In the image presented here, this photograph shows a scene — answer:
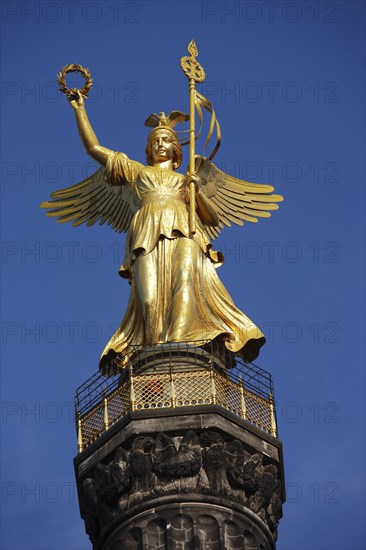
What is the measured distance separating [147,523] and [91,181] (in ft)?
34.0

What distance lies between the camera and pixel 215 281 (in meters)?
39.7

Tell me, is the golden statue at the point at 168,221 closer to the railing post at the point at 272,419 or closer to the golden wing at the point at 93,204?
the golden wing at the point at 93,204

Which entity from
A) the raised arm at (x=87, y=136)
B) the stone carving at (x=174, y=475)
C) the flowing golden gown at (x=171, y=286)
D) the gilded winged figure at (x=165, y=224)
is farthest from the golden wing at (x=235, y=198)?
the stone carving at (x=174, y=475)

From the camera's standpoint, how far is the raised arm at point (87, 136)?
137 ft

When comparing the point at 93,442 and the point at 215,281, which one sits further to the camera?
the point at 215,281

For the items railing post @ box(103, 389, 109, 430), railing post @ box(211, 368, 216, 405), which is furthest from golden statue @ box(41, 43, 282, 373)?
railing post @ box(103, 389, 109, 430)

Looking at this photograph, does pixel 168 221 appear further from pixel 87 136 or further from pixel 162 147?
pixel 87 136

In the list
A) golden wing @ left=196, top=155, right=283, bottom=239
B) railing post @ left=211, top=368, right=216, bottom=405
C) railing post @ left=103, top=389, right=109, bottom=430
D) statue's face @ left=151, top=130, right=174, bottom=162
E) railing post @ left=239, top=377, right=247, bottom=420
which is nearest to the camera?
railing post @ left=211, top=368, right=216, bottom=405

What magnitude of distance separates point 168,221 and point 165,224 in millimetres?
93

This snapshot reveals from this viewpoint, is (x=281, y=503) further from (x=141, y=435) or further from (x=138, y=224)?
(x=138, y=224)

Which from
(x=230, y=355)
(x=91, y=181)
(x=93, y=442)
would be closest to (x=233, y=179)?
(x=91, y=181)

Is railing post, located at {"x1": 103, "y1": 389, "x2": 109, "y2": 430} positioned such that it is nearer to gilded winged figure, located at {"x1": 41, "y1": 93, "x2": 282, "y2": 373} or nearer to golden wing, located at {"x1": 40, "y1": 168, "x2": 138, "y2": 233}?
gilded winged figure, located at {"x1": 41, "y1": 93, "x2": 282, "y2": 373}

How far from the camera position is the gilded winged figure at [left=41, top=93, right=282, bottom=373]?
126 ft

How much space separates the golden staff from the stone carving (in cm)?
564
